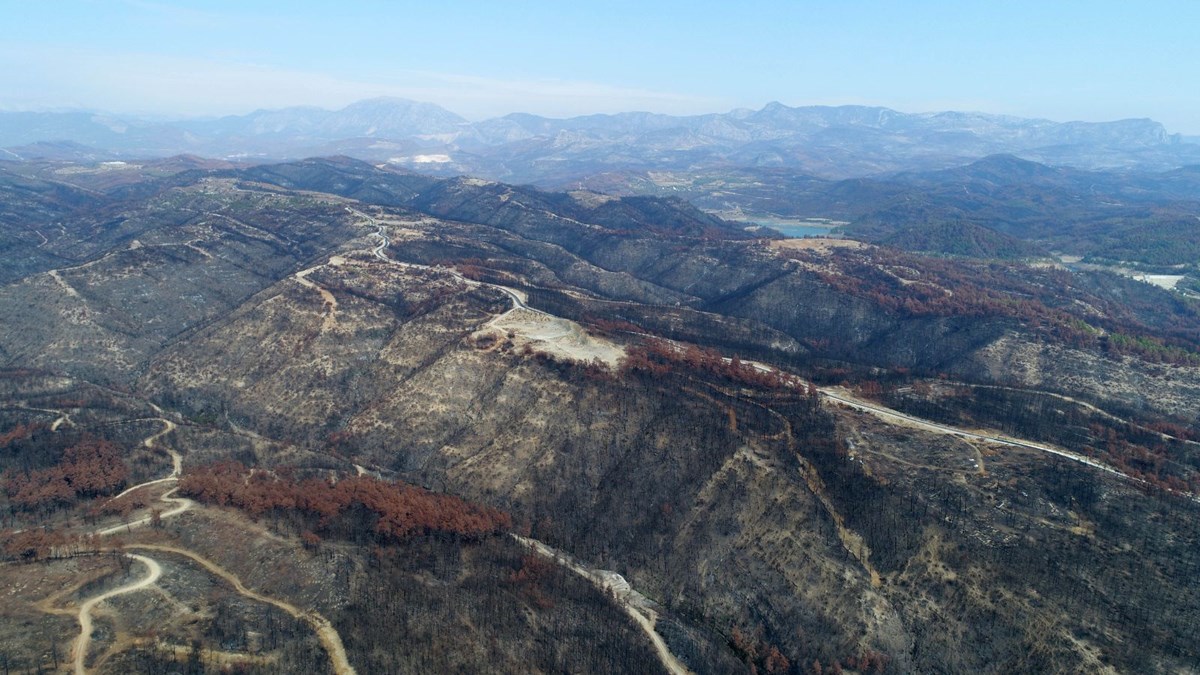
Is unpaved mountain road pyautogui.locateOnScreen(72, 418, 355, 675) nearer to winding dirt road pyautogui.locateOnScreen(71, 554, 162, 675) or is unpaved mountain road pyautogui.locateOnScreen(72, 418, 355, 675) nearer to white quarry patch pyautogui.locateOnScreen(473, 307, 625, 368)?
winding dirt road pyautogui.locateOnScreen(71, 554, 162, 675)

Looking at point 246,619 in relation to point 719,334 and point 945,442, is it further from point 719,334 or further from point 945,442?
point 719,334

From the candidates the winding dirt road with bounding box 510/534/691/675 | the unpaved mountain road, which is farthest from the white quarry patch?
the unpaved mountain road

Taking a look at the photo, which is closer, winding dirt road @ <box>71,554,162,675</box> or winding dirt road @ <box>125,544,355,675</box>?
winding dirt road @ <box>71,554,162,675</box>

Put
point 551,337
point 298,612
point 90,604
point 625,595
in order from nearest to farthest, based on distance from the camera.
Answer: point 90,604 → point 298,612 → point 625,595 → point 551,337

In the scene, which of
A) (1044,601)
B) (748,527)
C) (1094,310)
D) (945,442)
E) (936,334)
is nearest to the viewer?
(1044,601)

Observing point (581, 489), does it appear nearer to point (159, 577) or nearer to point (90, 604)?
point (159, 577)

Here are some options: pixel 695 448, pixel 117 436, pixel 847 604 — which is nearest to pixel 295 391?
pixel 117 436

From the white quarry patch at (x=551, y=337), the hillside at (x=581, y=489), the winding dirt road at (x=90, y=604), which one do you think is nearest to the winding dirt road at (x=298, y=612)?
the hillside at (x=581, y=489)

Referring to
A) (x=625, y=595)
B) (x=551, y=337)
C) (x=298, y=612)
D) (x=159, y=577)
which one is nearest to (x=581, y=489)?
(x=625, y=595)
